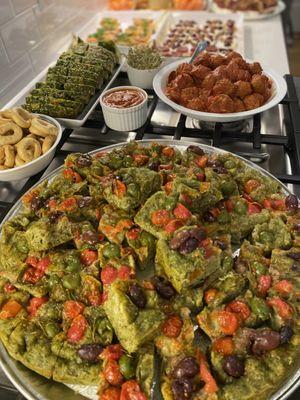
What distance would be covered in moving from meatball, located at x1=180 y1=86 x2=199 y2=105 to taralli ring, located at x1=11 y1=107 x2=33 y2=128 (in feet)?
2.82

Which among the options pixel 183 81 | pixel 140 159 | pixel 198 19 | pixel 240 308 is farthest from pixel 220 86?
pixel 198 19

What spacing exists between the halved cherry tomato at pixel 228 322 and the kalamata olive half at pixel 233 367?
94 mm

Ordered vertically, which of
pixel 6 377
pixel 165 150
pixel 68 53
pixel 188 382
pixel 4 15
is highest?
pixel 4 15

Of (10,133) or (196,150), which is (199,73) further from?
(10,133)

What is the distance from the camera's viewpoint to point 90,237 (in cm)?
146

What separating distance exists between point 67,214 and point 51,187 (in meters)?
0.21

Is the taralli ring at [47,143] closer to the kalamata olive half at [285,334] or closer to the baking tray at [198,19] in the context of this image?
the kalamata olive half at [285,334]

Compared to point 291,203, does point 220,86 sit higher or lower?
higher

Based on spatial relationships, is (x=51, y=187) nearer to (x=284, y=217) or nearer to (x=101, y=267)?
(x=101, y=267)

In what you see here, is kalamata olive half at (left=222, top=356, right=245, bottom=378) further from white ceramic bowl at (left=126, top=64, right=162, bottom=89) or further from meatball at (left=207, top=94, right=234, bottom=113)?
white ceramic bowl at (left=126, top=64, right=162, bottom=89)

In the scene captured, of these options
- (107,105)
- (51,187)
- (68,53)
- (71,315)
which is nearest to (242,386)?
(71,315)

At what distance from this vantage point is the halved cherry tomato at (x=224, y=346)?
1.16 metres

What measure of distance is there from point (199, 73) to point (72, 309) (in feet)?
5.19

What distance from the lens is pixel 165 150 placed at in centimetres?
Result: 184
